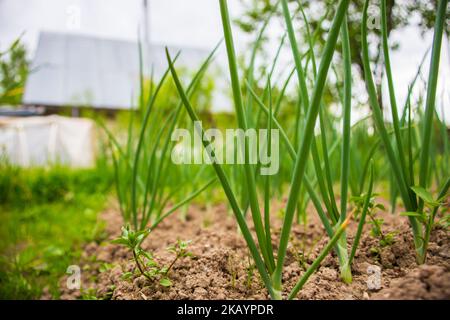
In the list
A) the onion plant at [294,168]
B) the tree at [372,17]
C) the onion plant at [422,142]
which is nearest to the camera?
the onion plant at [294,168]

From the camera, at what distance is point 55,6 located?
1.66 meters

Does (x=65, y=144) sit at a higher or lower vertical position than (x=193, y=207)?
higher

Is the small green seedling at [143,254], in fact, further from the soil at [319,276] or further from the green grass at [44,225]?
the green grass at [44,225]

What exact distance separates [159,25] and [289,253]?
210 cm

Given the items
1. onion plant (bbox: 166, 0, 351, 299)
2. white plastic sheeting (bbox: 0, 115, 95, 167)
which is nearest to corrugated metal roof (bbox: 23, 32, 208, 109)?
white plastic sheeting (bbox: 0, 115, 95, 167)

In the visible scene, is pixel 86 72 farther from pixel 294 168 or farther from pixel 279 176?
pixel 294 168

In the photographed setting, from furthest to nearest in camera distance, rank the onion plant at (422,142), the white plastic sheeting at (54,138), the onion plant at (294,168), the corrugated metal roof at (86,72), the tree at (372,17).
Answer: the corrugated metal roof at (86,72)
the white plastic sheeting at (54,138)
the tree at (372,17)
the onion plant at (422,142)
the onion plant at (294,168)

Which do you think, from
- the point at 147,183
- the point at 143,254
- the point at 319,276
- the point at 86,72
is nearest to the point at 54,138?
the point at 86,72

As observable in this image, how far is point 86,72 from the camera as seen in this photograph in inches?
381

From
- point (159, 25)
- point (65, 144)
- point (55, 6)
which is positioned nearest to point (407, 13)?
point (55, 6)

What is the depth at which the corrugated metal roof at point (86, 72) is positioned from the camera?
31.4ft

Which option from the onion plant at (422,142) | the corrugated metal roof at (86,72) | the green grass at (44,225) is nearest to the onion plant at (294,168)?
the onion plant at (422,142)
